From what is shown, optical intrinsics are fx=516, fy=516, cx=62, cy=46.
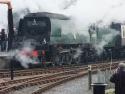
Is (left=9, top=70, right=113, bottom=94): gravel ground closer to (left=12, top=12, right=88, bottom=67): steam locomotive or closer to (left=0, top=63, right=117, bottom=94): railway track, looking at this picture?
(left=0, top=63, right=117, bottom=94): railway track

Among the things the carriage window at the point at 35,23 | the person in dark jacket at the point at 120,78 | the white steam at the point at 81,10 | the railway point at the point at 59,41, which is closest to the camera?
the person in dark jacket at the point at 120,78

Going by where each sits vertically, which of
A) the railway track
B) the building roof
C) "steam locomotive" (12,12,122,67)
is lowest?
the railway track

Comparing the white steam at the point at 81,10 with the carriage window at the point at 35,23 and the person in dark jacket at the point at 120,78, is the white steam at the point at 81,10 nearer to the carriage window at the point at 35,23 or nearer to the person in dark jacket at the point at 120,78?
the carriage window at the point at 35,23

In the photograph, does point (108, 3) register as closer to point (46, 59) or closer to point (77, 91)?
point (46, 59)

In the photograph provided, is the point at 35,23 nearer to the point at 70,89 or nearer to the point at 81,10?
the point at 81,10

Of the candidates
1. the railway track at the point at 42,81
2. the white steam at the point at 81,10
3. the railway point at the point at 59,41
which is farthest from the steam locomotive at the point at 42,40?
the railway track at the point at 42,81

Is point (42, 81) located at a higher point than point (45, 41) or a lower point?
lower

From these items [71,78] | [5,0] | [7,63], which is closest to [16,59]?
[7,63]

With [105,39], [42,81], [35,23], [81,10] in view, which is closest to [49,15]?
[35,23]

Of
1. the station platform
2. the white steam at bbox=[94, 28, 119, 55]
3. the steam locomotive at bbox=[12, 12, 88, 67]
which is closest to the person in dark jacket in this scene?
the station platform

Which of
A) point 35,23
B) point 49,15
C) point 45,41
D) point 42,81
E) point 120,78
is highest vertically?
point 49,15

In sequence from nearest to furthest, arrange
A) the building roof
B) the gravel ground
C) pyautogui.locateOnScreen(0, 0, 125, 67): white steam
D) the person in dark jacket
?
1. the person in dark jacket
2. the gravel ground
3. the building roof
4. pyautogui.locateOnScreen(0, 0, 125, 67): white steam

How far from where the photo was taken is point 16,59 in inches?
969

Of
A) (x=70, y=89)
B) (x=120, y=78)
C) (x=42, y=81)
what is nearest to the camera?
(x=120, y=78)
